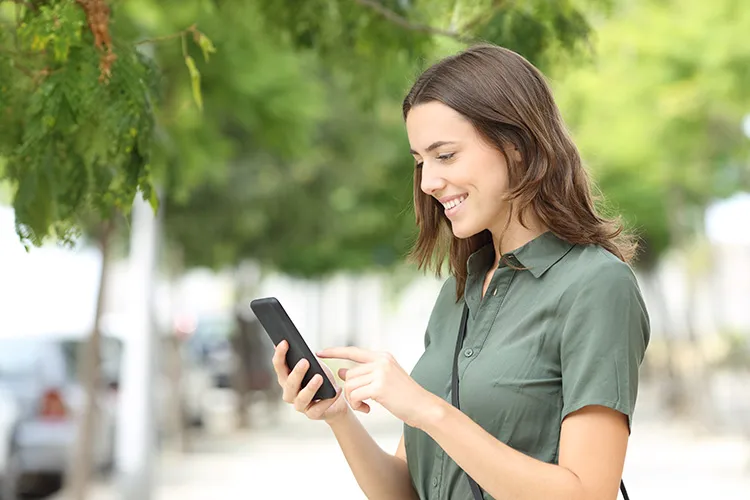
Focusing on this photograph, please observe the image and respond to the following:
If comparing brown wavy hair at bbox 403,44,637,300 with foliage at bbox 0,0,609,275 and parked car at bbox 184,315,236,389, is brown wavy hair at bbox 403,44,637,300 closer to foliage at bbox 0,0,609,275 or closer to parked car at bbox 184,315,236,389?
foliage at bbox 0,0,609,275

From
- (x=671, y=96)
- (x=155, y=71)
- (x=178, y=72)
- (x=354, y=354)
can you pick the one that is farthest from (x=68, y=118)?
(x=671, y=96)

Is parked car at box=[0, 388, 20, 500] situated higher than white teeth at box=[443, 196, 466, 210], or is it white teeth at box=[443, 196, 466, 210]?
white teeth at box=[443, 196, 466, 210]

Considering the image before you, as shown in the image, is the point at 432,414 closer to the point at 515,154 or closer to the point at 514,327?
the point at 514,327

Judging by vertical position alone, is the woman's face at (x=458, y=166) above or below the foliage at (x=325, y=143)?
below

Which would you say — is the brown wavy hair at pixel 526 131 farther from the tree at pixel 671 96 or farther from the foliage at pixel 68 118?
the tree at pixel 671 96

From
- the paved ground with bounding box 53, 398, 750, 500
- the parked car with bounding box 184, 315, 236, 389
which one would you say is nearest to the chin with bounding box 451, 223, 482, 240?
the paved ground with bounding box 53, 398, 750, 500

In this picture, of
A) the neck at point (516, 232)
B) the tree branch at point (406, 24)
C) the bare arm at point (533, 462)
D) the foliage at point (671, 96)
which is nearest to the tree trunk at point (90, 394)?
the foliage at point (671, 96)

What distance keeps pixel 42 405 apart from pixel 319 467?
4645 millimetres

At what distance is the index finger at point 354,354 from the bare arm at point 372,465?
326 mm

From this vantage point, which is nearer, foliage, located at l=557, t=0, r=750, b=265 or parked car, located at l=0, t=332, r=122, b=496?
parked car, located at l=0, t=332, r=122, b=496

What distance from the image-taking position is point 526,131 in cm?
279

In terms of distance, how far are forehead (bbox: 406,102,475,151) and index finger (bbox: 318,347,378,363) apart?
0.46 m

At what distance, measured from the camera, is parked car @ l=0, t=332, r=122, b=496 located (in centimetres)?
1227

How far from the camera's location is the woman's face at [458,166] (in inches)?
109
